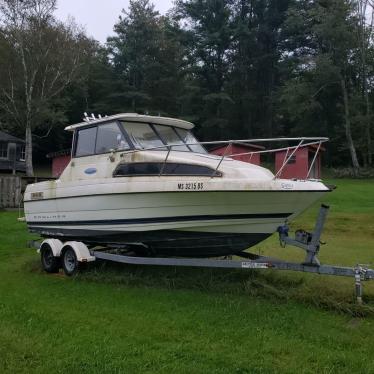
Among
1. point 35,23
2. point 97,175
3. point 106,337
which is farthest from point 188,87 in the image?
point 106,337

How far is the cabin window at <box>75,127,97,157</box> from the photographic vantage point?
336 inches

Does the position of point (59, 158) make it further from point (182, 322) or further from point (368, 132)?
point (182, 322)

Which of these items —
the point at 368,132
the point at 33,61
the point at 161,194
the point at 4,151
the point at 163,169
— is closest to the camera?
the point at 161,194

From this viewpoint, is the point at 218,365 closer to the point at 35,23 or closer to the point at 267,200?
the point at 267,200

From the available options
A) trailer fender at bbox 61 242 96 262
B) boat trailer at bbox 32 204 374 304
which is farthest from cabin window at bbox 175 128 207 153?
trailer fender at bbox 61 242 96 262

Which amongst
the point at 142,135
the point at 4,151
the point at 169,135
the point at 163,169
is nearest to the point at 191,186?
the point at 163,169

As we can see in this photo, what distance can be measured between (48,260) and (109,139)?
2.37m

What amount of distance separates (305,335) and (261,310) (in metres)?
0.92

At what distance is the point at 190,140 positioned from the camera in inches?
345

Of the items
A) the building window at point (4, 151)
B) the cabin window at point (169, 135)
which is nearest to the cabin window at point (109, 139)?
the cabin window at point (169, 135)

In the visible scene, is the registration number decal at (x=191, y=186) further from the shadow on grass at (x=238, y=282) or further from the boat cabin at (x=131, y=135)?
the shadow on grass at (x=238, y=282)

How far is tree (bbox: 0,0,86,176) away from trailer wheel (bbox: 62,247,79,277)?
2619 cm

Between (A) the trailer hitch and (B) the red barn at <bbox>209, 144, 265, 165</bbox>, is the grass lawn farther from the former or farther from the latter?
(B) the red barn at <bbox>209, 144, 265, 165</bbox>

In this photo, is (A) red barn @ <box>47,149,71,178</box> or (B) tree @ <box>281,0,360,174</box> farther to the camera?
(B) tree @ <box>281,0,360,174</box>
